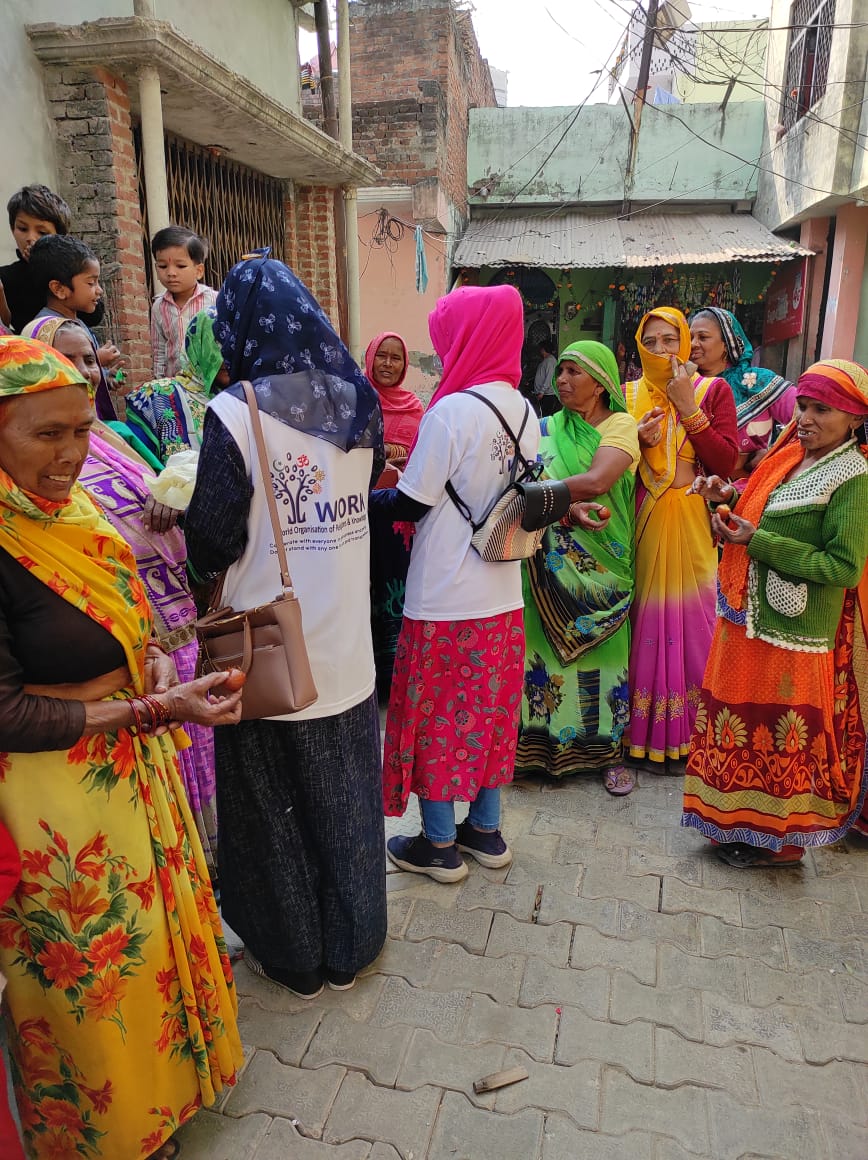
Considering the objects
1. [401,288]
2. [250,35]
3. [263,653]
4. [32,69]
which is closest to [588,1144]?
[263,653]

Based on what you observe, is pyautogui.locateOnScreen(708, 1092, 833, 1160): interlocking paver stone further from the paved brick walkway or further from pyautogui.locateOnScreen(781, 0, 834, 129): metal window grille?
pyautogui.locateOnScreen(781, 0, 834, 129): metal window grille

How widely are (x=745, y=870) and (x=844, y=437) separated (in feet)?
4.96

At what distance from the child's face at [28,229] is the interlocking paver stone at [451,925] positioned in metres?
3.10

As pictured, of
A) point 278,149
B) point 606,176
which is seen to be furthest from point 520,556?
point 606,176

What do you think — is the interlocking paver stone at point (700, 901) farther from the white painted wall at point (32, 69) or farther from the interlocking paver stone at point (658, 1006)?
the white painted wall at point (32, 69)

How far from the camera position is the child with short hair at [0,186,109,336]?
10.4 ft

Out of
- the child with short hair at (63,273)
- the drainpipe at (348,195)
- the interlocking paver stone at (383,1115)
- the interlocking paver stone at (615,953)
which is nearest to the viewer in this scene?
the interlocking paver stone at (383,1115)

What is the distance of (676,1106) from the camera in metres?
1.84

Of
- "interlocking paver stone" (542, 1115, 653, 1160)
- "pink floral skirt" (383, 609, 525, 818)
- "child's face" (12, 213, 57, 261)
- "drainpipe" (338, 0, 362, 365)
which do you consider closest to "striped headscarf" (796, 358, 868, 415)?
"pink floral skirt" (383, 609, 525, 818)

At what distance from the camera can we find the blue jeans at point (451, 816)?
266 centimetres

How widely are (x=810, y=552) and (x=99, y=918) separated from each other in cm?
217

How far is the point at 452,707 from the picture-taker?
2.58 m

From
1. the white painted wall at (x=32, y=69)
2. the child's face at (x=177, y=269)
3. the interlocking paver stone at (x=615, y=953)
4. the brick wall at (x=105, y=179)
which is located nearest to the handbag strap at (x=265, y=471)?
the interlocking paver stone at (x=615, y=953)

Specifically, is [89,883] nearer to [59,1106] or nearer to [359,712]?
[59,1106]
